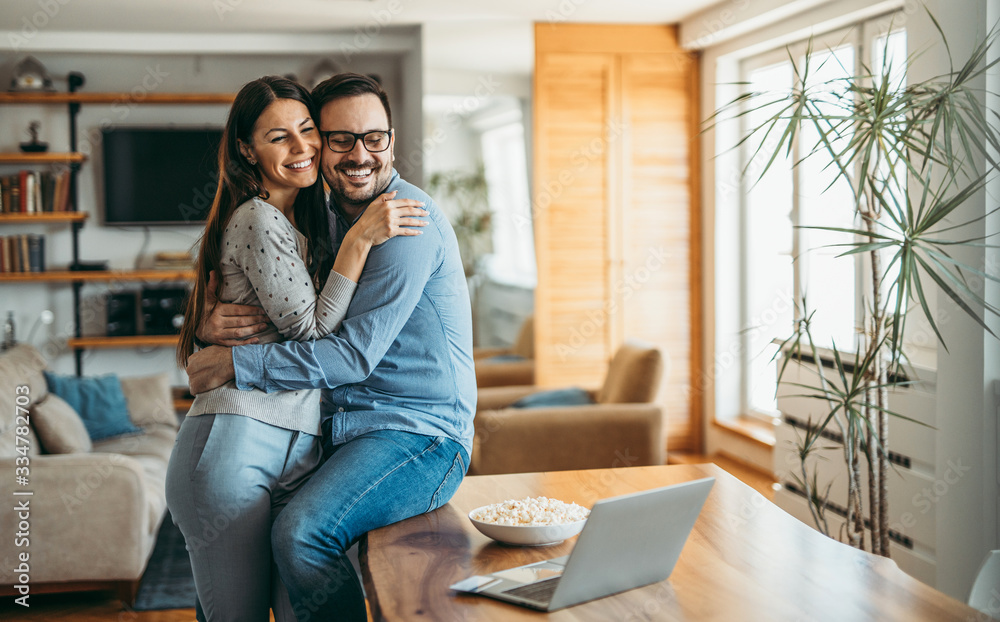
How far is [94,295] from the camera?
5.63 meters

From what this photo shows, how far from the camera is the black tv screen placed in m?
5.53

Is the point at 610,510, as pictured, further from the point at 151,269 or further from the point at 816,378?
the point at 151,269

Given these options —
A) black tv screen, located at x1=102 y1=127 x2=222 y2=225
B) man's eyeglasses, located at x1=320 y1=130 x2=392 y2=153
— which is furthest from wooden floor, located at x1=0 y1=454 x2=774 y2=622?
black tv screen, located at x1=102 y1=127 x2=222 y2=225

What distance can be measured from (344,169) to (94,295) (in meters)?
4.67

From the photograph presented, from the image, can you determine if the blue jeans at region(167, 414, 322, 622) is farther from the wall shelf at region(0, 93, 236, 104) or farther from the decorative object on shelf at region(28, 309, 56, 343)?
the decorative object on shelf at region(28, 309, 56, 343)

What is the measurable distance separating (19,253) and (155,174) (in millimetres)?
975

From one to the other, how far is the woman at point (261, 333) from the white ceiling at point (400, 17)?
304 centimetres

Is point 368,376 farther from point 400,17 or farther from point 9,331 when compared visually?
point 9,331

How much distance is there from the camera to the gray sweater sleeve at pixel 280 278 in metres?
1.52

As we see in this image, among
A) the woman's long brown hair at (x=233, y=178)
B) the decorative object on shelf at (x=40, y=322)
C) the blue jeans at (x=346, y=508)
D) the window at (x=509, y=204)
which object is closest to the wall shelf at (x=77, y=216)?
the decorative object on shelf at (x=40, y=322)

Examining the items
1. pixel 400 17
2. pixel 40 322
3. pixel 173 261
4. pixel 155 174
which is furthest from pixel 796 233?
pixel 40 322

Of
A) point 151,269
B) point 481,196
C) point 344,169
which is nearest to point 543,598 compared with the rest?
point 344,169

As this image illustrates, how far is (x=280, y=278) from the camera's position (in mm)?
1518

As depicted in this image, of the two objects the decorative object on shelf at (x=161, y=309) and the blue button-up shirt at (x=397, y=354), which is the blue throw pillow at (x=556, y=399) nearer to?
the blue button-up shirt at (x=397, y=354)
